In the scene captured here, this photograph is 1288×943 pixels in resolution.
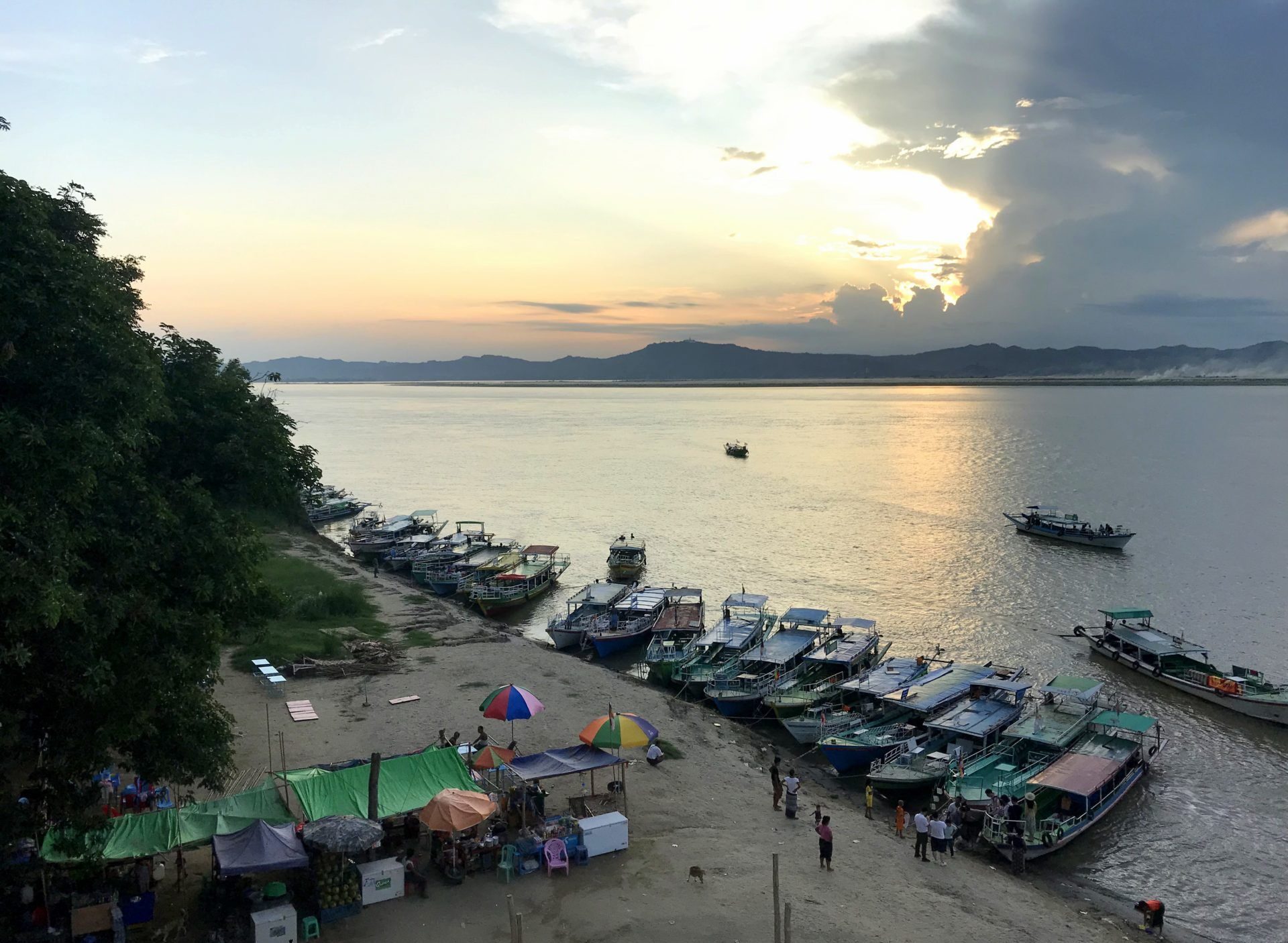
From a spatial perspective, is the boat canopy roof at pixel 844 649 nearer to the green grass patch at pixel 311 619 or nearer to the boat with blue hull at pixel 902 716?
the boat with blue hull at pixel 902 716

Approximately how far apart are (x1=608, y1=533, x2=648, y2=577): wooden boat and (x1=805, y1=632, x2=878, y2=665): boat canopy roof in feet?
55.1

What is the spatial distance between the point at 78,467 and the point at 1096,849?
72.8ft

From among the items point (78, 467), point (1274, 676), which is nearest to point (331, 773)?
point (78, 467)

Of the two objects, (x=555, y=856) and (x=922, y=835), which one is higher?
(x=555, y=856)

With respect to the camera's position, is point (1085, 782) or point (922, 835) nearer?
point (922, 835)

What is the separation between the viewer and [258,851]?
13.1 metres

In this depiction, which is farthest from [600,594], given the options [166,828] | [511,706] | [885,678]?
[166,828]

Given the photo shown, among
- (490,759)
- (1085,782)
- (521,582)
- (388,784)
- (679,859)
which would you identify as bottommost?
(521,582)

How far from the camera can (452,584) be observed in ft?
148

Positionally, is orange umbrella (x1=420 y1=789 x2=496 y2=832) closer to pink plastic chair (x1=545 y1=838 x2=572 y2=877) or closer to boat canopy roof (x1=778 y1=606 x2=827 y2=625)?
pink plastic chair (x1=545 y1=838 x2=572 y2=877)

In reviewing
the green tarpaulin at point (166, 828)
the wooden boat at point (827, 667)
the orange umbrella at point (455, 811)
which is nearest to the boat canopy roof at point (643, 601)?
the wooden boat at point (827, 667)

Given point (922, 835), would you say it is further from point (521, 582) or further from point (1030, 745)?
point (521, 582)

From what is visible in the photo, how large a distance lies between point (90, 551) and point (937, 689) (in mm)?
23852

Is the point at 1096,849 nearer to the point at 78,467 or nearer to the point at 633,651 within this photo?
the point at 633,651
